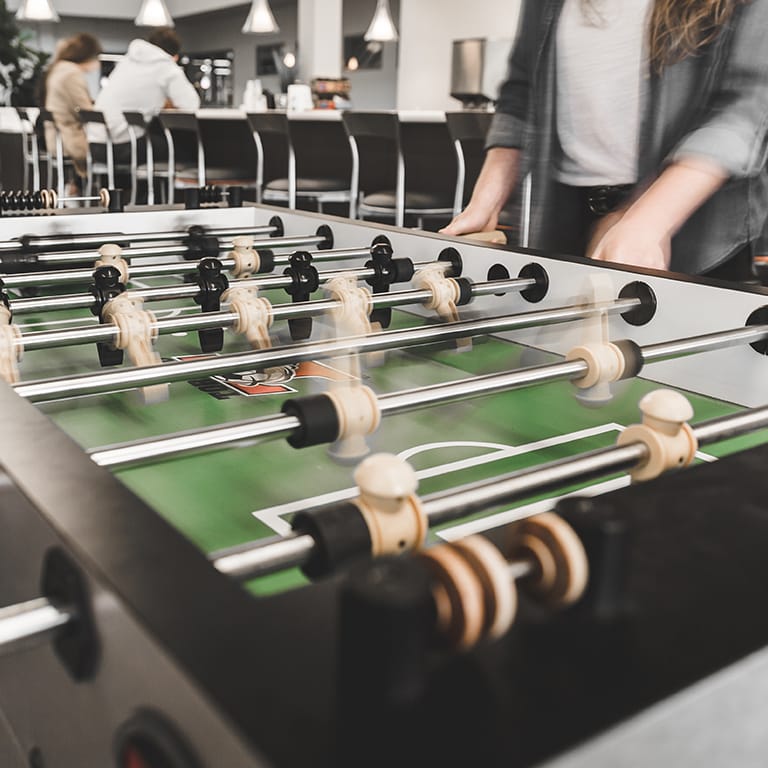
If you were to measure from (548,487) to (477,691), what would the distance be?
248mm

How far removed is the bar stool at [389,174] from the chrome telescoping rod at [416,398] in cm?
362

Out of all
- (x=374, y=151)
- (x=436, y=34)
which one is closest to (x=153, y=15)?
(x=436, y=34)

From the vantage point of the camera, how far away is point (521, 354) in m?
1.33

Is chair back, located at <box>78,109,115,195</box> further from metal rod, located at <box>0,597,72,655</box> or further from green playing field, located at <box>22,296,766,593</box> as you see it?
metal rod, located at <box>0,597,72,655</box>

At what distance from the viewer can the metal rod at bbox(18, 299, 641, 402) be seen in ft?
2.39

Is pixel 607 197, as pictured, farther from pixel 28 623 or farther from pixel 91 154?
pixel 91 154

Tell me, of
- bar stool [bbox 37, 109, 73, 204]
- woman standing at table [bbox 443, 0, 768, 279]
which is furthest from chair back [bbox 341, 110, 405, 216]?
bar stool [bbox 37, 109, 73, 204]

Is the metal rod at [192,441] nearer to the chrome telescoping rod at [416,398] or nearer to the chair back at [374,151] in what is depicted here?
the chrome telescoping rod at [416,398]

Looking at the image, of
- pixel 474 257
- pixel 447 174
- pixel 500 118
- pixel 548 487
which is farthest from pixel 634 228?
pixel 447 174

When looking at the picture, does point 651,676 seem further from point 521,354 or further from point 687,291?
point 521,354

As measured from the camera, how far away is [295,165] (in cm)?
573

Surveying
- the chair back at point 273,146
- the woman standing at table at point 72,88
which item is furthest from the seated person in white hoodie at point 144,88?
the chair back at point 273,146

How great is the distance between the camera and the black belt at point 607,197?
1.87 metres

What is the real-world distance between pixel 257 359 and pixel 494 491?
0.38m
